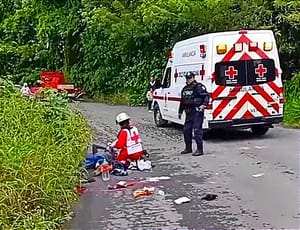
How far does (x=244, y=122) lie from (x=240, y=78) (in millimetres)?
1053

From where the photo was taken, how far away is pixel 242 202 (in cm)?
991

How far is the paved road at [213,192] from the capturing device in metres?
8.88

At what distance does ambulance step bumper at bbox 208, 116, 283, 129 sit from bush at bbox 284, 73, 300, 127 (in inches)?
134

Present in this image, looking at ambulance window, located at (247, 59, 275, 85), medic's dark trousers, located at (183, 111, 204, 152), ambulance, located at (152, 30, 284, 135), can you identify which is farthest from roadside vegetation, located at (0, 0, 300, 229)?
ambulance window, located at (247, 59, 275, 85)

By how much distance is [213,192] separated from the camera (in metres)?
10.8

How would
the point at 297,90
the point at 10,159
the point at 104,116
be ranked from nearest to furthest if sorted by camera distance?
1. the point at 10,159
2. the point at 297,90
3. the point at 104,116

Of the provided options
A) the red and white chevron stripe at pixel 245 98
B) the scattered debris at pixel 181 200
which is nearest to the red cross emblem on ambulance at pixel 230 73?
the red and white chevron stripe at pixel 245 98

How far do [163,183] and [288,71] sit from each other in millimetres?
15320

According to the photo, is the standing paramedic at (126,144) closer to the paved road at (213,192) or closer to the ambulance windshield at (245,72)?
the paved road at (213,192)

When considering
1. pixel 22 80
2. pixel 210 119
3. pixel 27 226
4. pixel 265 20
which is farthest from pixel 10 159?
pixel 22 80

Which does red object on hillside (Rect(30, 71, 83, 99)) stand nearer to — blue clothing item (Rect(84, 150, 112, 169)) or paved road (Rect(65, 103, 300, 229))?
paved road (Rect(65, 103, 300, 229))

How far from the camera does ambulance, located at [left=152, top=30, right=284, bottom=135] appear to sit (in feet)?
53.4

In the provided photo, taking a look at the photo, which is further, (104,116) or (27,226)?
(104,116)

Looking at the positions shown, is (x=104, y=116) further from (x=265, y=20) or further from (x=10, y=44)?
(x=10, y=44)
